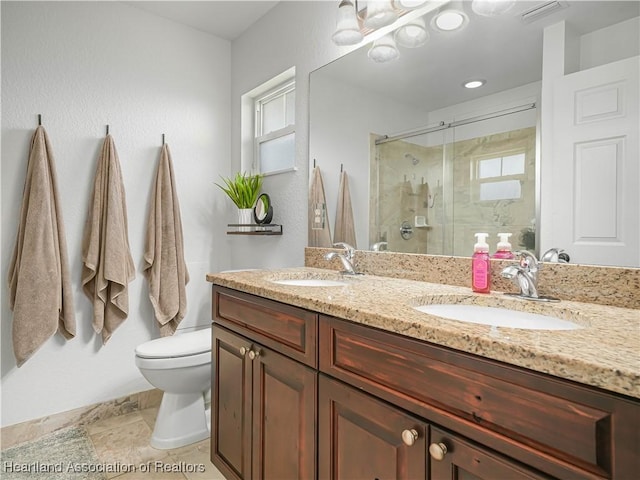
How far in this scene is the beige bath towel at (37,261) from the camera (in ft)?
6.25

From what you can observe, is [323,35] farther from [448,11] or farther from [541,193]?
[541,193]

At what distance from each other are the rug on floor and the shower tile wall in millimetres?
1686

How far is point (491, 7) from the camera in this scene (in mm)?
1324

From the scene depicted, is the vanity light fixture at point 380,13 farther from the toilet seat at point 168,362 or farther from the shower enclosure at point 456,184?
the toilet seat at point 168,362

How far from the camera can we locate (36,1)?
6.63 ft

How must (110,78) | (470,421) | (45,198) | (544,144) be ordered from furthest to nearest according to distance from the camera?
(110,78) → (45,198) → (544,144) → (470,421)

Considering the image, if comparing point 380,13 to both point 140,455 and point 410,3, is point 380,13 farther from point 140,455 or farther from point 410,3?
point 140,455

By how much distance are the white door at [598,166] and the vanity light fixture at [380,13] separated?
2.56 feet

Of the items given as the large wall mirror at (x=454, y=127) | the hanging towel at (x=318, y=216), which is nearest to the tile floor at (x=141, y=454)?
the hanging towel at (x=318, y=216)

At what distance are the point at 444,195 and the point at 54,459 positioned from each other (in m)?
2.16

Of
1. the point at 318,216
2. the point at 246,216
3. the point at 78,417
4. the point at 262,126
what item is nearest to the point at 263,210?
the point at 246,216

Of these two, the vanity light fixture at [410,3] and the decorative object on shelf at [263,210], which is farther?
the decorative object on shelf at [263,210]

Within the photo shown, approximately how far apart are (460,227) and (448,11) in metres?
0.84

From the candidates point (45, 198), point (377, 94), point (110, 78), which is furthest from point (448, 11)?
point (45, 198)
